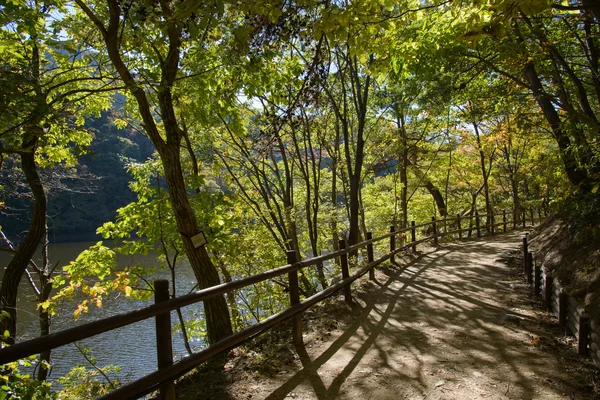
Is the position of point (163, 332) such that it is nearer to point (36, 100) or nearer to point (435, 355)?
point (36, 100)

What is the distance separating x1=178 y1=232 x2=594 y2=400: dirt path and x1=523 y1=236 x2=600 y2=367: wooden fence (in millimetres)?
198

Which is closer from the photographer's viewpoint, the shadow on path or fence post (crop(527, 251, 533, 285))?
the shadow on path

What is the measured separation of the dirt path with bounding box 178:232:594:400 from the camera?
3.40 meters

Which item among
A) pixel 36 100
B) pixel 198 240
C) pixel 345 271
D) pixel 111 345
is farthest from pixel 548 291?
pixel 111 345

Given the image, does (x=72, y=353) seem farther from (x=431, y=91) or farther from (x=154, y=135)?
(x=431, y=91)

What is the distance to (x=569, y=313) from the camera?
4.58m

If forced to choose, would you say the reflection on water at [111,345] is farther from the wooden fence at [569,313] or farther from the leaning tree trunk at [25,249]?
the wooden fence at [569,313]

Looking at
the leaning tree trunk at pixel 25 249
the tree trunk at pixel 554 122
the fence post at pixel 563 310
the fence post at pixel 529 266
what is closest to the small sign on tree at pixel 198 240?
the leaning tree trunk at pixel 25 249

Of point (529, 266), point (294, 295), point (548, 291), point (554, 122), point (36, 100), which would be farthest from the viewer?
point (554, 122)

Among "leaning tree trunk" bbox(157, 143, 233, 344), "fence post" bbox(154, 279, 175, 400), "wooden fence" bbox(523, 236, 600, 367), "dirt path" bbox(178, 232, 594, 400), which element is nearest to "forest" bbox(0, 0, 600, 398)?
"leaning tree trunk" bbox(157, 143, 233, 344)

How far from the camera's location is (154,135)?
5305mm

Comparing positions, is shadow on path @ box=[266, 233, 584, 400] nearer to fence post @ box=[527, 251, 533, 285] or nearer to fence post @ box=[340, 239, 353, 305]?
fence post @ box=[340, 239, 353, 305]

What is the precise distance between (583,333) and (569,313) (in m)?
0.75

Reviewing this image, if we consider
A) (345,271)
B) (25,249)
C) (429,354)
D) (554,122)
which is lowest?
(429,354)
